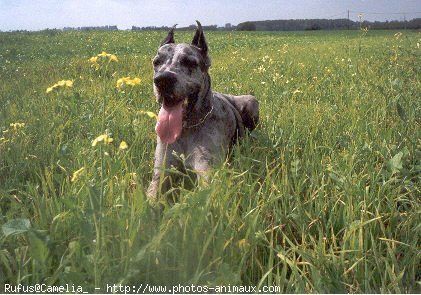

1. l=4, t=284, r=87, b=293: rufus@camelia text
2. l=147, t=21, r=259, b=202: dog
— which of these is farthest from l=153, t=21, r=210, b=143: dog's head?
l=4, t=284, r=87, b=293: rufus@camelia text

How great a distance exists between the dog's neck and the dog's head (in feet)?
0.06

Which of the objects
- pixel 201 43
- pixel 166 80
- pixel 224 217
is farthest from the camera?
pixel 201 43

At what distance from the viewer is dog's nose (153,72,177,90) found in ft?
12.2

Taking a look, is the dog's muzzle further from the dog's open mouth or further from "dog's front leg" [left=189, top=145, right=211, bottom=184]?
"dog's front leg" [left=189, top=145, right=211, bottom=184]

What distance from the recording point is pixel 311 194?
322 centimetres

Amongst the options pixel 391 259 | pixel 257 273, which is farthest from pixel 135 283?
pixel 391 259

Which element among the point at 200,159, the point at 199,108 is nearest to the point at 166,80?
the point at 199,108

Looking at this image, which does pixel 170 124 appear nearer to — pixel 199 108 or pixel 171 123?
pixel 171 123

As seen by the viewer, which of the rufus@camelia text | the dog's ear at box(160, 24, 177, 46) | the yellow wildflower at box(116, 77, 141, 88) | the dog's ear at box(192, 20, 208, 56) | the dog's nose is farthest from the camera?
the dog's ear at box(160, 24, 177, 46)

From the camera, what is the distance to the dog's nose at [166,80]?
147 inches

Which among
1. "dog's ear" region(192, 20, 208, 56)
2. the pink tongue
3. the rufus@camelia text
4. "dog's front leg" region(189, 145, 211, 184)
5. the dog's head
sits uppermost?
"dog's ear" region(192, 20, 208, 56)

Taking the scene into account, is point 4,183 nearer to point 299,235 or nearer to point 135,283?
point 135,283

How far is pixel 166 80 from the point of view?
12.3 feet

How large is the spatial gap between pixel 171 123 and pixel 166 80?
1.23ft
